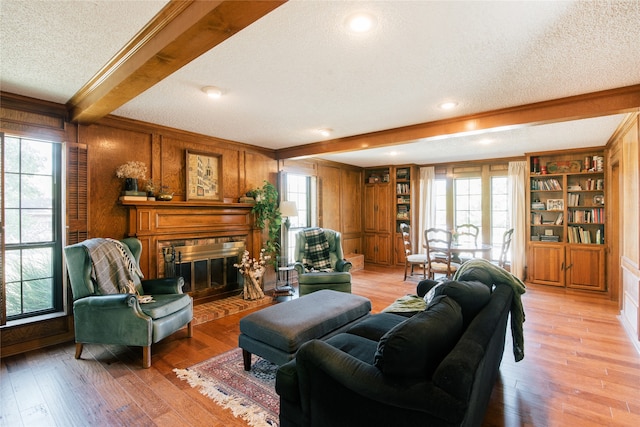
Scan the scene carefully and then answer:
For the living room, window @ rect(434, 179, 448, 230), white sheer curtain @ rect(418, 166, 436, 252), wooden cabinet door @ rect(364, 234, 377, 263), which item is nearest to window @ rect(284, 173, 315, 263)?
the living room

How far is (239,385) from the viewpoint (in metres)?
2.38

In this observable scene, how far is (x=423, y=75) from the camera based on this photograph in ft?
7.99

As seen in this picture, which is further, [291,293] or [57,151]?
[291,293]

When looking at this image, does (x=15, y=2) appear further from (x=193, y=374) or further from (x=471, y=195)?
(x=471, y=195)

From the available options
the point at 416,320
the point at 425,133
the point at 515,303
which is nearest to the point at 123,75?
the point at 416,320

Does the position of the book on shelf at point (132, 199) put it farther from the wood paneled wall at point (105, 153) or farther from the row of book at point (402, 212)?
the row of book at point (402, 212)

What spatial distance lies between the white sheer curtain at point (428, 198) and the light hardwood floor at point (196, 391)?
3542 millimetres

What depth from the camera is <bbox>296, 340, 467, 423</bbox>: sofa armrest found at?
3.92 ft

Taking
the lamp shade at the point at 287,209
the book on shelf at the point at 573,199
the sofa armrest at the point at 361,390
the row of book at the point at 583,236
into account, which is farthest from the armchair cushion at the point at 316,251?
the book on shelf at the point at 573,199

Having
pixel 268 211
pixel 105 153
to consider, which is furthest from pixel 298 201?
pixel 105 153

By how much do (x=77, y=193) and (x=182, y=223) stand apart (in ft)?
3.80

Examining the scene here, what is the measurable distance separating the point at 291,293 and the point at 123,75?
360 centimetres

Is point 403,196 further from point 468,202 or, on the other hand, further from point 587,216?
point 587,216

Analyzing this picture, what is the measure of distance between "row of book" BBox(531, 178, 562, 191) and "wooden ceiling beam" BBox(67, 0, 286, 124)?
5925mm
